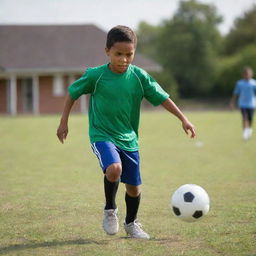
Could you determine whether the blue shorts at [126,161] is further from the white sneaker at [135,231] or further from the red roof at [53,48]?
the red roof at [53,48]

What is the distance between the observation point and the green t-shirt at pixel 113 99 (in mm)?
5504

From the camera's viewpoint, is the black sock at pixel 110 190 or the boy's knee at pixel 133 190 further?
the boy's knee at pixel 133 190

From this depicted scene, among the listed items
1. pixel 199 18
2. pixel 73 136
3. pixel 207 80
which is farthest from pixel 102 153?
pixel 199 18

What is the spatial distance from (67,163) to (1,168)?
1.50 metres

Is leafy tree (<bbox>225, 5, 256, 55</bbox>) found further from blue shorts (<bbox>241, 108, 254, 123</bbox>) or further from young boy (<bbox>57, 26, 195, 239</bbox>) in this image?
young boy (<bbox>57, 26, 195, 239</bbox>)

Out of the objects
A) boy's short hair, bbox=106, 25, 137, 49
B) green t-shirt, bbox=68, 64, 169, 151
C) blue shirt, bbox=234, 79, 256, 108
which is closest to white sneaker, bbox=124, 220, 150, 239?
green t-shirt, bbox=68, 64, 169, 151

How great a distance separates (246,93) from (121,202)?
1111 cm

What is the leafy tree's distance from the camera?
214 feet

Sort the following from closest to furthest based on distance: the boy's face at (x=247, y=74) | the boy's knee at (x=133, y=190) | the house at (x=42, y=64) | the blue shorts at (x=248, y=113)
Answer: the boy's knee at (x=133, y=190), the blue shorts at (x=248, y=113), the boy's face at (x=247, y=74), the house at (x=42, y=64)

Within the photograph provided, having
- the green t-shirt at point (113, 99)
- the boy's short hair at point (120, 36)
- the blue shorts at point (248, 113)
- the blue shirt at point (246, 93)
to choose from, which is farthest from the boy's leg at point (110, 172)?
the blue shirt at point (246, 93)

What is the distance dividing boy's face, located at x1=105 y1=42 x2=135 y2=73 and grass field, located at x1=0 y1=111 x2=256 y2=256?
163cm

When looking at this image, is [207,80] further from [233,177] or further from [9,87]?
[233,177]

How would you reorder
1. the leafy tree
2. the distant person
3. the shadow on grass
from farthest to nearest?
1. the leafy tree
2. the distant person
3. the shadow on grass

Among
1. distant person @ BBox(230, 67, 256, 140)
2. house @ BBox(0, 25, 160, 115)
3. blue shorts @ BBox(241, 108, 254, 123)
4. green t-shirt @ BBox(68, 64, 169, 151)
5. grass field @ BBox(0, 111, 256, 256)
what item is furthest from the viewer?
house @ BBox(0, 25, 160, 115)
